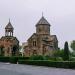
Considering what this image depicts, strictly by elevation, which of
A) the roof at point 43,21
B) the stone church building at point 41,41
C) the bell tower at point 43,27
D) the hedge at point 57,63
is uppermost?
the roof at point 43,21

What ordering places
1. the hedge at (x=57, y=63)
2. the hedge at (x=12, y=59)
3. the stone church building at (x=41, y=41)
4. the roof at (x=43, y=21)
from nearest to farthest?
the hedge at (x=57, y=63)
the hedge at (x=12, y=59)
the stone church building at (x=41, y=41)
the roof at (x=43, y=21)

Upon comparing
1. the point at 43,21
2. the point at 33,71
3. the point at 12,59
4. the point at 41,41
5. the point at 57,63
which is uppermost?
the point at 43,21

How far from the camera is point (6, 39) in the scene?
283 feet

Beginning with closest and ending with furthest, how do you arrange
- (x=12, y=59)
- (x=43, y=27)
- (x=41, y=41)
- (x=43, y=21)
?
(x=12, y=59) → (x=41, y=41) → (x=43, y=27) → (x=43, y=21)

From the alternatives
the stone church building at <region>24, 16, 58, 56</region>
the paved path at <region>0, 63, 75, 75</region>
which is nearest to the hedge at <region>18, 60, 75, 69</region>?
the paved path at <region>0, 63, 75, 75</region>

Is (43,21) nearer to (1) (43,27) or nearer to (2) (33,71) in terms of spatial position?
(1) (43,27)

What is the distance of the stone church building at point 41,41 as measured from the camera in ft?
270

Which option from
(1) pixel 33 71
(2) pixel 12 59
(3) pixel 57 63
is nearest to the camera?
(1) pixel 33 71

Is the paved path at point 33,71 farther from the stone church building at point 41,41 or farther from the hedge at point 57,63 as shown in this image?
the stone church building at point 41,41

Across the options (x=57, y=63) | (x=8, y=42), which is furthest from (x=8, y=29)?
(x=57, y=63)

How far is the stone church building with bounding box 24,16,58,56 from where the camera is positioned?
270 ft

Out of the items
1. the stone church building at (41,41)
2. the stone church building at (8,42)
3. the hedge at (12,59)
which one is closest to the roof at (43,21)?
the stone church building at (41,41)

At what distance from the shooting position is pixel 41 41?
8238 centimetres

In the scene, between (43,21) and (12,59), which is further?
(43,21)
